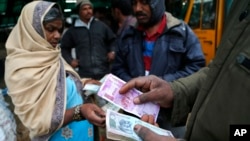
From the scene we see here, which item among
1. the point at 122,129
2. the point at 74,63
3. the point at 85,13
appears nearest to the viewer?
the point at 122,129

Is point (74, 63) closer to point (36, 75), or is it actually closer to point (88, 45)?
point (88, 45)

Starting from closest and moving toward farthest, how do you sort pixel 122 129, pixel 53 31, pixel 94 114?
pixel 122 129, pixel 94 114, pixel 53 31

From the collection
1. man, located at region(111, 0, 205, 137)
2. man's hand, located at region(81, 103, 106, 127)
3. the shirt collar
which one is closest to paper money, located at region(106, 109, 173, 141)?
man's hand, located at region(81, 103, 106, 127)

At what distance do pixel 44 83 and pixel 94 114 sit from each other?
399mm

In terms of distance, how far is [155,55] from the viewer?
7.53 feet

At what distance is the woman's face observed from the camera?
7.02 ft

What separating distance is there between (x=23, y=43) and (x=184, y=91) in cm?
115

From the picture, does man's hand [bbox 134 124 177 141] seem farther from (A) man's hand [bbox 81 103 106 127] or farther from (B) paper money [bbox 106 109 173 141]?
(A) man's hand [bbox 81 103 106 127]

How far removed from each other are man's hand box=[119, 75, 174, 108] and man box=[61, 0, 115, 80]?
2383 millimetres

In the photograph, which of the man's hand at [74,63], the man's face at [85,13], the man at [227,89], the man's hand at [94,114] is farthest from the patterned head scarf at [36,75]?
the man's face at [85,13]

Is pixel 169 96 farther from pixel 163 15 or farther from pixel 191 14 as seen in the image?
pixel 191 14

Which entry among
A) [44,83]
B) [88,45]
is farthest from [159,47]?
[88,45]

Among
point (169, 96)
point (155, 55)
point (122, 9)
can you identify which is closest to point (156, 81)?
point (169, 96)

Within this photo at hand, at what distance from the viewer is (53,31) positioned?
85.5 inches
